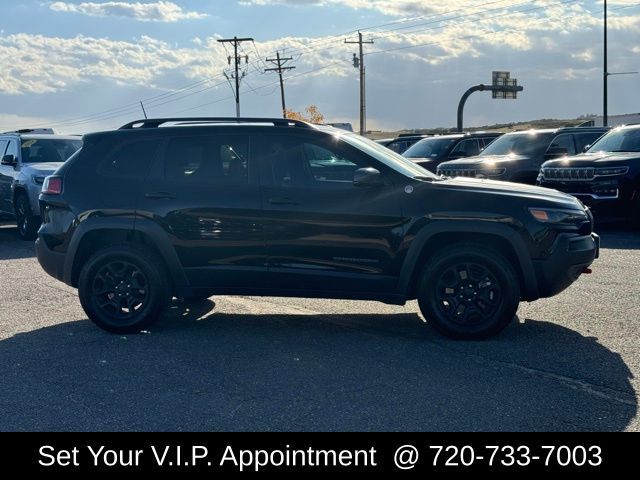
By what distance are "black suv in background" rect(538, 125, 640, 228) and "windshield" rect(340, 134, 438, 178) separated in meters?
7.13

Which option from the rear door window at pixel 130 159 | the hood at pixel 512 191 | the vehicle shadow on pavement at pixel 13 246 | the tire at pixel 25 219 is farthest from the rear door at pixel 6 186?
the hood at pixel 512 191

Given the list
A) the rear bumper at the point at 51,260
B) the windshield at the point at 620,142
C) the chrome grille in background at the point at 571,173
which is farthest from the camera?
the windshield at the point at 620,142

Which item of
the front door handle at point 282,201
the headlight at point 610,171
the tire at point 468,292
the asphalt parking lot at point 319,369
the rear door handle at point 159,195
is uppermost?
the rear door handle at point 159,195

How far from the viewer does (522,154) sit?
1656 cm

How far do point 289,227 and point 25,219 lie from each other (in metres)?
9.37

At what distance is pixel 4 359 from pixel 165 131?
2.39 metres

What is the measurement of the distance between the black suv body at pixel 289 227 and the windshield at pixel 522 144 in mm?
9673

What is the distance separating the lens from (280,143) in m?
7.19

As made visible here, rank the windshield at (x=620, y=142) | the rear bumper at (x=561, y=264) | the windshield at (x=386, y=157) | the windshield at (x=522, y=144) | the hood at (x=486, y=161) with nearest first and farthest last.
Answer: the rear bumper at (x=561, y=264) → the windshield at (x=386, y=157) → the windshield at (x=620, y=142) → the hood at (x=486, y=161) → the windshield at (x=522, y=144)

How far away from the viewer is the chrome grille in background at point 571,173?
1382cm

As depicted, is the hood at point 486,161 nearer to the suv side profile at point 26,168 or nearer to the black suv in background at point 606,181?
the black suv in background at point 606,181

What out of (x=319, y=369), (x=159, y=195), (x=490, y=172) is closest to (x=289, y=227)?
(x=159, y=195)

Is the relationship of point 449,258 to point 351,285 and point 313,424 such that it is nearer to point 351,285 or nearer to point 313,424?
point 351,285

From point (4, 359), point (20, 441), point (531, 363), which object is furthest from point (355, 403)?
point (4, 359)
